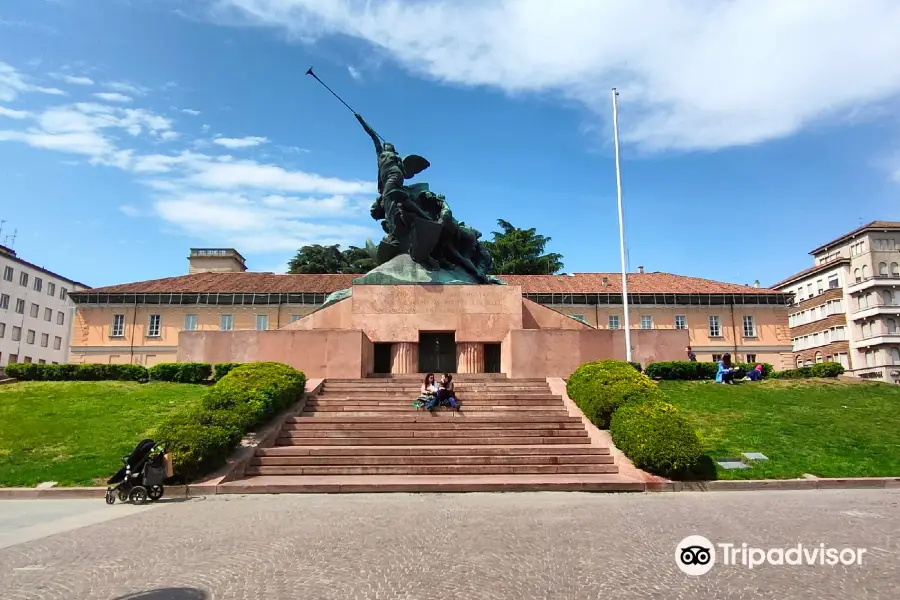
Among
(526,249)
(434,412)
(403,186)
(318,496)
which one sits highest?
(526,249)

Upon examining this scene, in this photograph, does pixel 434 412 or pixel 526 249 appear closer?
pixel 434 412

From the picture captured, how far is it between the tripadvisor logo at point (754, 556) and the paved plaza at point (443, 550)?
130 mm

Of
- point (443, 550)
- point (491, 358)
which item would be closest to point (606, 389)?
point (491, 358)

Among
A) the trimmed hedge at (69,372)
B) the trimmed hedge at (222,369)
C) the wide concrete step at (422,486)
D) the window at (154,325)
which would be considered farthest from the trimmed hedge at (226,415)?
the window at (154,325)

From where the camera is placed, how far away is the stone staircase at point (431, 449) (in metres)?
11.5

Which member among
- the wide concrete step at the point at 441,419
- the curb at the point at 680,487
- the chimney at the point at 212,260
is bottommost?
the curb at the point at 680,487

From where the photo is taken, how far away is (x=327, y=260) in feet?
194

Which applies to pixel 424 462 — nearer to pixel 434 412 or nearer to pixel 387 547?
pixel 434 412

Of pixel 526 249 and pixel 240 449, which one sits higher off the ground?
pixel 526 249

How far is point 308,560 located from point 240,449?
7697 millimetres

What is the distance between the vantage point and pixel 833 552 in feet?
19.7

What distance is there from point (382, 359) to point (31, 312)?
51.7m

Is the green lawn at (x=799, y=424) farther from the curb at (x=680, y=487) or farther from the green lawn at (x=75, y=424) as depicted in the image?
the green lawn at (x=75, y=424)

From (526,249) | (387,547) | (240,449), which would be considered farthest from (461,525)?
(526,249)
